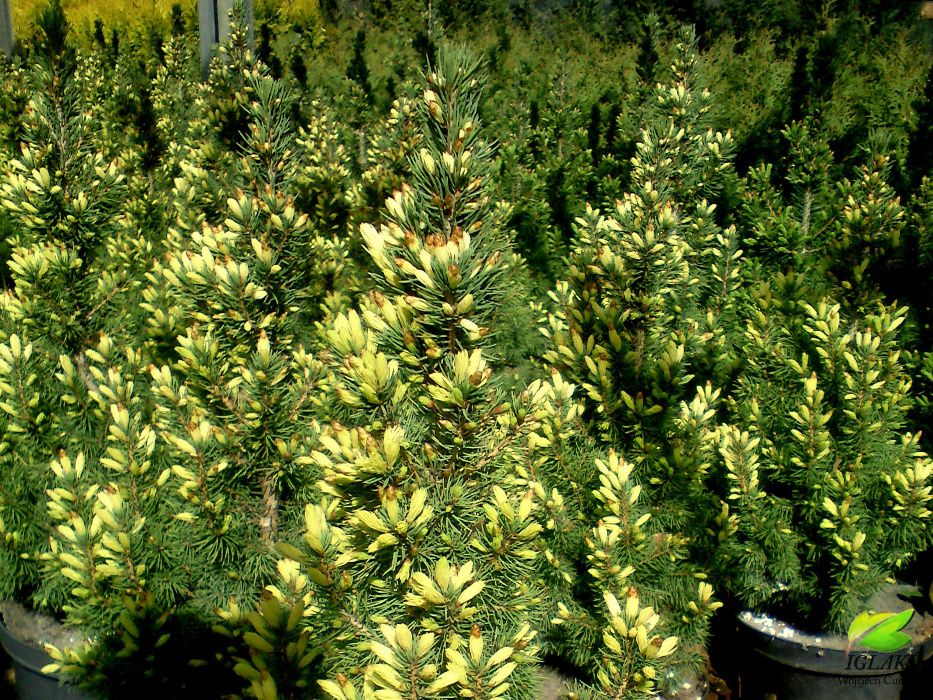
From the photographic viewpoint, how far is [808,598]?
3.37 metres

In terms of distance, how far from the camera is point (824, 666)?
3373 millimetres

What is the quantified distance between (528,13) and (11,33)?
13253mm

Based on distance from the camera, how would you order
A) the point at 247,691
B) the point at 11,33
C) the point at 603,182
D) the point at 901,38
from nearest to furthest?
the point at 247,691, the point at 603,182, the point at 11,33, the point at 901,38

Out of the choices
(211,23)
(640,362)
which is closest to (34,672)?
(640,362)

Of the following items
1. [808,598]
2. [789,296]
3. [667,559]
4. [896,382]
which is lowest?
[808,598]

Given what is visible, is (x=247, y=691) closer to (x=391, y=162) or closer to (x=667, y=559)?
(x=667, y=559)

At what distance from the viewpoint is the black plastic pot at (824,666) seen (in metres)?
3.33

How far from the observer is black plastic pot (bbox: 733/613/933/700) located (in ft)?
10.9

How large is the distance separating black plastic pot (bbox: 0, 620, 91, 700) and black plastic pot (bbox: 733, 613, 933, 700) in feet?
9.65

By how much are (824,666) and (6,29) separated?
10502 millimetres

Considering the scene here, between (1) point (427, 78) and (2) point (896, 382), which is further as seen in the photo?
(2) point (896, 382)

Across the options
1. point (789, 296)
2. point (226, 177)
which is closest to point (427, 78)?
point (226, 177)

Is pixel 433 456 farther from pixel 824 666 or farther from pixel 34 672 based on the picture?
pixel 824 666

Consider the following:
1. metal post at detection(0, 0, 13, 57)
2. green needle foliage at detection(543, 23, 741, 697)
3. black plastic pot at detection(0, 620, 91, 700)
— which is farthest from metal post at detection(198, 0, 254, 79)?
metal post at detection(0, 0, 13, 57)
